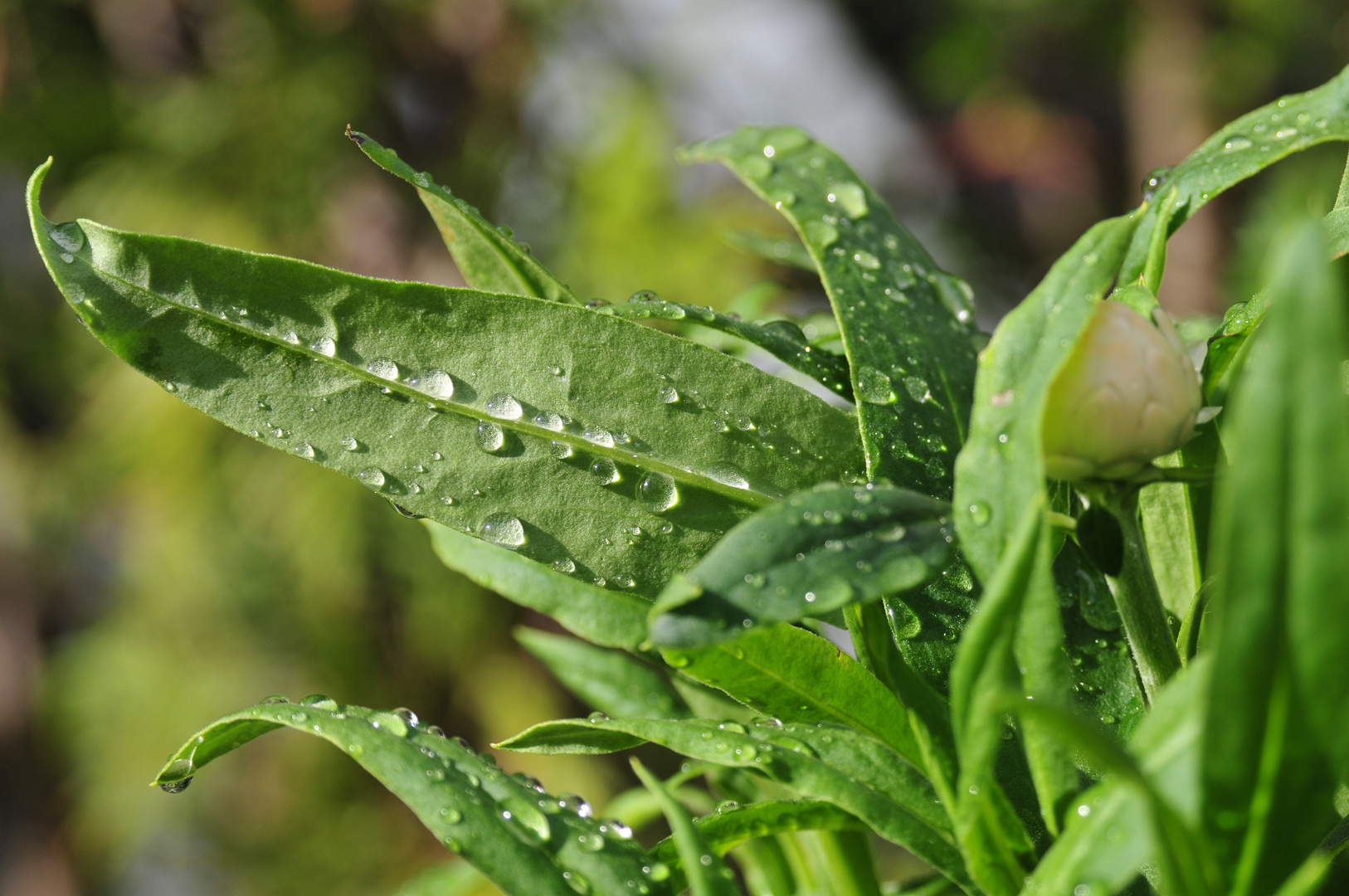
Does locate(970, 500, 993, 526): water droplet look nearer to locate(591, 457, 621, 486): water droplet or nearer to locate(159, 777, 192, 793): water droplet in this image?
locate(591, 457, 621, 486): water droplet

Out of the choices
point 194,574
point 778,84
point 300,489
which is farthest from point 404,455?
point 778,84

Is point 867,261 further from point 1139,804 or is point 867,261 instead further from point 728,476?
point 1139,804

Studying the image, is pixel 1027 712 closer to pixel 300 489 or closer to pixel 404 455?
pixel 404 455

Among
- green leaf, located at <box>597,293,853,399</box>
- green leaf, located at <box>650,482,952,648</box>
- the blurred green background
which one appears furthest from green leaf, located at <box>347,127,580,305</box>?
the blurred green background

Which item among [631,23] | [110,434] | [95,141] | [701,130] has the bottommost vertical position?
[110,434]

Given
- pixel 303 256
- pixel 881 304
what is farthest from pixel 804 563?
pixel 303 256

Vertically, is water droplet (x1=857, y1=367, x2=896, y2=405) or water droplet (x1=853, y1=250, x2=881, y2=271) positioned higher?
water droplet (x1=853, y1=250, x2=881, y2=271)

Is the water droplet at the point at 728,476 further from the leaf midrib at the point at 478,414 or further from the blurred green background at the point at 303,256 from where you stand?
the blurred green background at the point at 303,256
